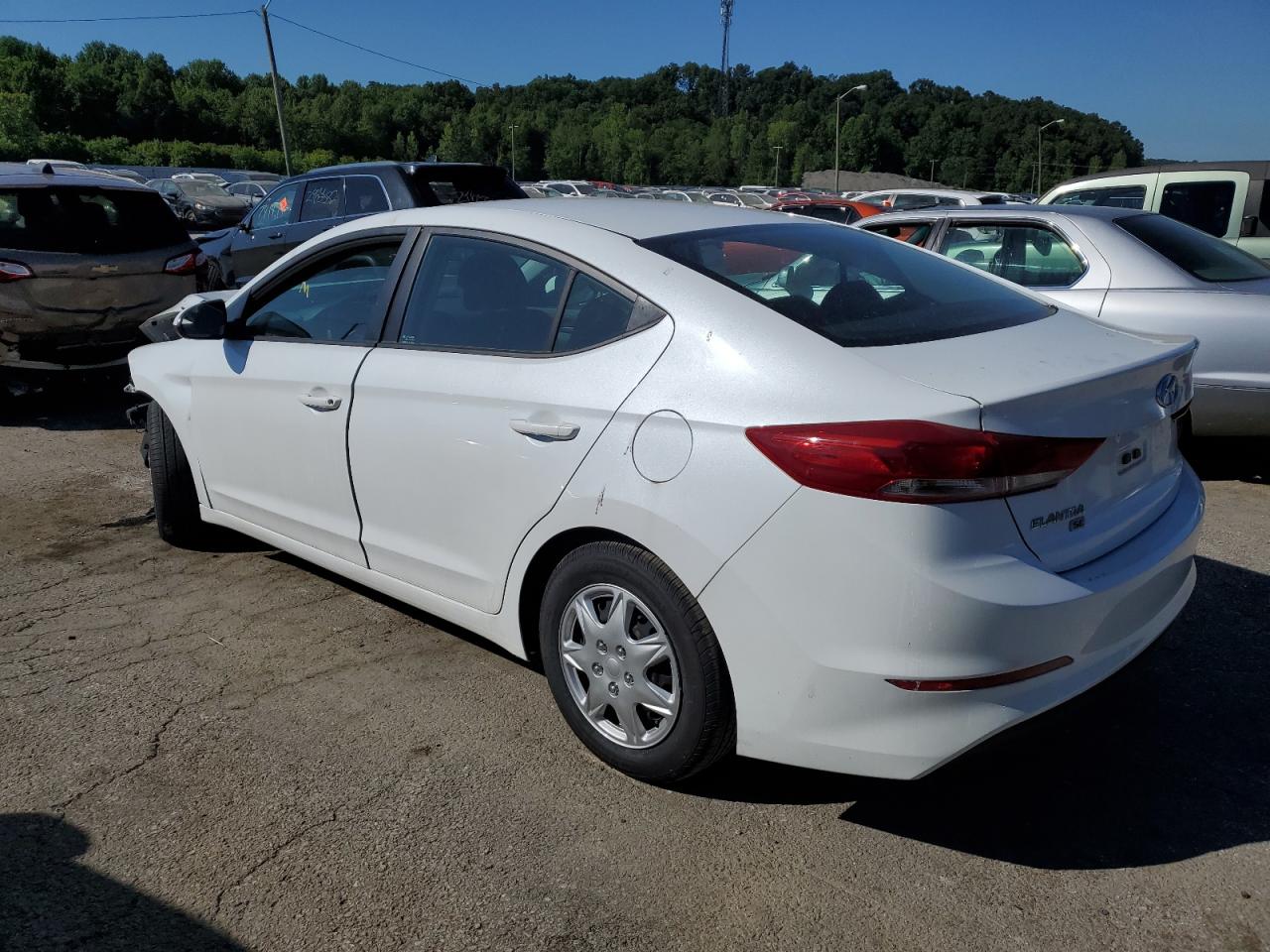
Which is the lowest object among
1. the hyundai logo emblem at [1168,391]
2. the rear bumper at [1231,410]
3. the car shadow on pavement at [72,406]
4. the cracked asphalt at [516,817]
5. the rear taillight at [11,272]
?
the car shadow on pavement at [72,406]

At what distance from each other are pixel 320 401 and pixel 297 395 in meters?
0.17

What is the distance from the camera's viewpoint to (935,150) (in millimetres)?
118875

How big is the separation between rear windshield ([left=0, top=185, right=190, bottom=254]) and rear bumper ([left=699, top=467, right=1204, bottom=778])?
22.7 feet

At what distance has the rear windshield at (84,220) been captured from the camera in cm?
732

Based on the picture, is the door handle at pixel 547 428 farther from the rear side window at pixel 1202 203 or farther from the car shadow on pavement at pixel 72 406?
the rear side window at pixel 1202 203

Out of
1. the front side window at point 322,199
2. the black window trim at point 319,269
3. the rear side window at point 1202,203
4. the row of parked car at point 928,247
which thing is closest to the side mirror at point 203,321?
the black window trim at point 319,269

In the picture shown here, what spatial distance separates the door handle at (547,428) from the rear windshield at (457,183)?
6695 millimetres

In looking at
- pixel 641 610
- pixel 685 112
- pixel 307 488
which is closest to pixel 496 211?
pixel 307 488

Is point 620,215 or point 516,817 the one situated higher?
point 620,215

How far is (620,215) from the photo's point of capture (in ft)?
10.8

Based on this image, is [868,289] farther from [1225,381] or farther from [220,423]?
[1225,381]

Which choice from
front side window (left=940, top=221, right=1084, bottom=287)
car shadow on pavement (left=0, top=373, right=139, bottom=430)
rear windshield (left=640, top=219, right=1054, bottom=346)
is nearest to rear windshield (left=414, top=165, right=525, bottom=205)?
car shadow on pavement (left=0, top=373, right=139, bottom=430)

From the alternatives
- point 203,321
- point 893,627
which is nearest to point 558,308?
point 893,627

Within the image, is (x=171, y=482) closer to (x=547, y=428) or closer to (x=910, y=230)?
(x=547, y=428)
